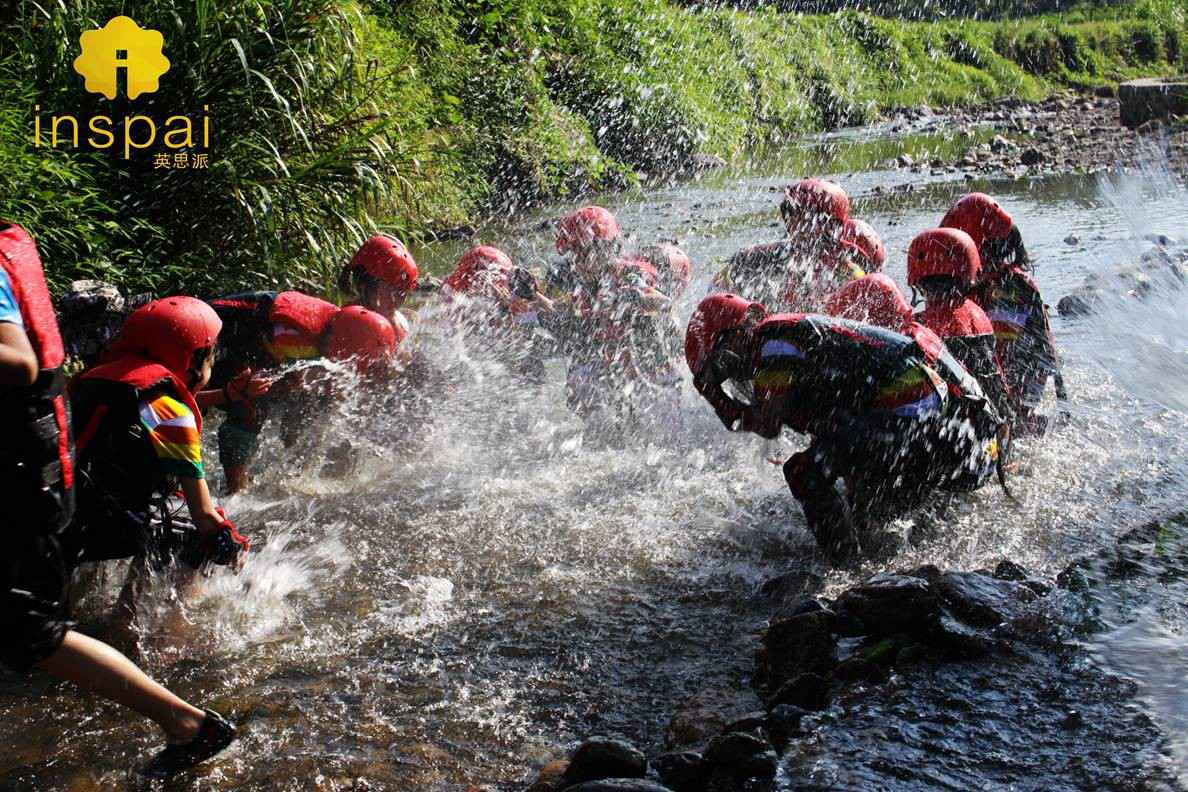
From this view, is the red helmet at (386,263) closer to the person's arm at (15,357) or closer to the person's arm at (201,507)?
the person's arm at (201,507)

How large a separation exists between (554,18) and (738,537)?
1315 cm

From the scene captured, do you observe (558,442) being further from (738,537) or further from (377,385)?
(738,537)

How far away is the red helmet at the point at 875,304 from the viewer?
17.9 feet

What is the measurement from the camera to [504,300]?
7547mm

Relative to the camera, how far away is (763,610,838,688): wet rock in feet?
12.6

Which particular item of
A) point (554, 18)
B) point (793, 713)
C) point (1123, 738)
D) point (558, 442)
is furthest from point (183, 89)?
point (554, 18)

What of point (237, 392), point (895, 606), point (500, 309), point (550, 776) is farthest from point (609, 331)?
point (550, 776)

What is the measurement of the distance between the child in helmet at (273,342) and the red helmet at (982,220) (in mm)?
3407

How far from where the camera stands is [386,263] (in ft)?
21.0

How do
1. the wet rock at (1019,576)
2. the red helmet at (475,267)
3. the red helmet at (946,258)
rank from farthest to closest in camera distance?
the red helmet at (475,267) < the red helmet at (946,258) < the wet rock at (1019,576)

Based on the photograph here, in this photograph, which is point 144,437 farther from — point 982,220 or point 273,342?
point 982,220

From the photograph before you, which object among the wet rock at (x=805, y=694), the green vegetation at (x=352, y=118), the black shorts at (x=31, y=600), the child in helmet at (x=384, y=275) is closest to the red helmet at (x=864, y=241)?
the child in helmet at (x=384, y=275)

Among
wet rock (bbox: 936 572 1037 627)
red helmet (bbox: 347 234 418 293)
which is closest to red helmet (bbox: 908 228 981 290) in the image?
wet rock (bbox: 936 572 1037 627)

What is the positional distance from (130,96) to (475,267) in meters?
2.81
